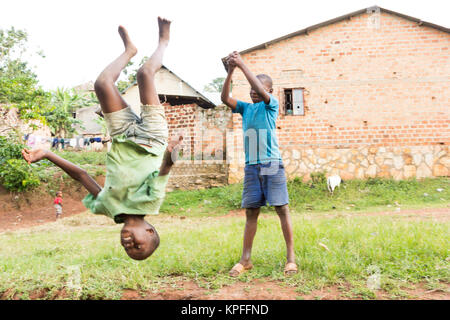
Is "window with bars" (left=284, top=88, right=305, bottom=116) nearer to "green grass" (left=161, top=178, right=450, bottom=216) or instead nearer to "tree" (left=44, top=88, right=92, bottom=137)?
"green grass" (left=161, top=178, right=450, bottom=216)

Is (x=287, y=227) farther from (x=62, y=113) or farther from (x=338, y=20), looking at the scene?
(x=62, y=113)

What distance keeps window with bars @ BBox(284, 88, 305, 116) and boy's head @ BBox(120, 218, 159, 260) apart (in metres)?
9.20

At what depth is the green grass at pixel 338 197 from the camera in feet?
29.9

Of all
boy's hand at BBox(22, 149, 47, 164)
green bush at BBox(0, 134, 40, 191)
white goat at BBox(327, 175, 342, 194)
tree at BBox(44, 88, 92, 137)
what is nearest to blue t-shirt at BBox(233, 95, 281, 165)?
boy's hand at BBox(22, 149, 47, 164)

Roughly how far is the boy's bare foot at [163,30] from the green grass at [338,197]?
664cm

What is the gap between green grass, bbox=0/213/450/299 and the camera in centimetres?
321

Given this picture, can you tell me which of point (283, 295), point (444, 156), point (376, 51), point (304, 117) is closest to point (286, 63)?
point (304, 117)

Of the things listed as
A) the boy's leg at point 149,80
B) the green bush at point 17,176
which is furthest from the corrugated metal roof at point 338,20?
the boy's leg at point 149,80

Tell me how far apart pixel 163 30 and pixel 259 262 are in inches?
97.5

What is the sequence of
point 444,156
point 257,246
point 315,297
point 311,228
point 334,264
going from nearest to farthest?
point 315,297 → point 334,264 → point 257,246 → point 311,228 → point 444,156

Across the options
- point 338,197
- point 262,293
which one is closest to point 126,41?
point 262,293

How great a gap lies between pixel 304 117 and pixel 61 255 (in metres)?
8.46

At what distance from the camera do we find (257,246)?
4.34m
